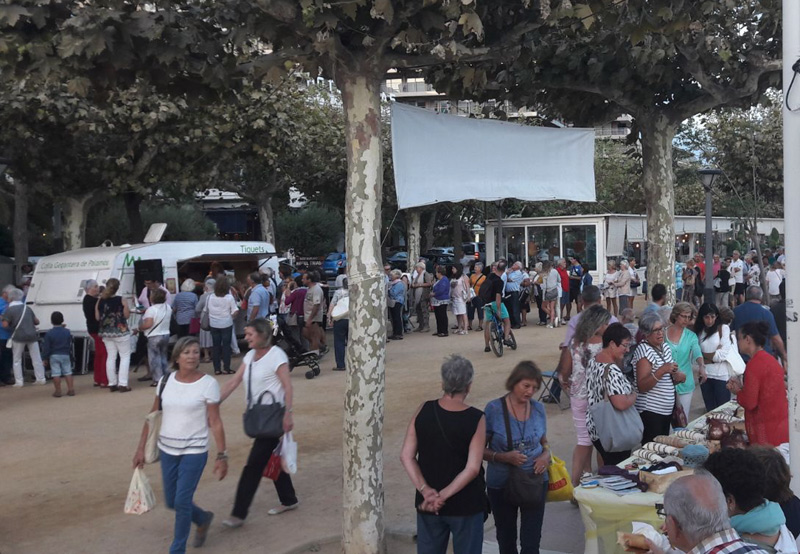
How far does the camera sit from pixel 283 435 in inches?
261

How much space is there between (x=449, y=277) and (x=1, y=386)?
34.7ft

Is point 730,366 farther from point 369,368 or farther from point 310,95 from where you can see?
point 310,95

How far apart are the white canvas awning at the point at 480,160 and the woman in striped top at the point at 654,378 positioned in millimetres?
1400

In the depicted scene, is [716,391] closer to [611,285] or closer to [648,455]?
[648,455]

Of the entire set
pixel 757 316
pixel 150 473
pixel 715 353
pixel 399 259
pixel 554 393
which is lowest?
pixel 150 473

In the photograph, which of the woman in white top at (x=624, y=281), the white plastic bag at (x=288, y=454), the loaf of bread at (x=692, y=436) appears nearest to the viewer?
the loaf of bread at (x=692, y=436)

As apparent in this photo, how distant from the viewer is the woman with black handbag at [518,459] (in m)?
5.05

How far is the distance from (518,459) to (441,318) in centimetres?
1377

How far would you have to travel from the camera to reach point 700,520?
309cm

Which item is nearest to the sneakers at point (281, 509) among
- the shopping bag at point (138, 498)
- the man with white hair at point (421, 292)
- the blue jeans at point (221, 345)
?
the shopping bag at point (138, 498)

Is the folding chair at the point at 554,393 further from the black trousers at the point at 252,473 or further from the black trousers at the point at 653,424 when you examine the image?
the black trousers at the point at 252,473

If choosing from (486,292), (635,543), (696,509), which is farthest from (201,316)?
(696,509)

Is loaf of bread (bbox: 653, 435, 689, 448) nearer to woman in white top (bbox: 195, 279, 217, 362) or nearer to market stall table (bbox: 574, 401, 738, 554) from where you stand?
market stall table (bbox: 574, 401, 738, 554)

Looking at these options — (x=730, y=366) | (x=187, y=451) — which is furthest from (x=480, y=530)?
(x=730, y=366)
